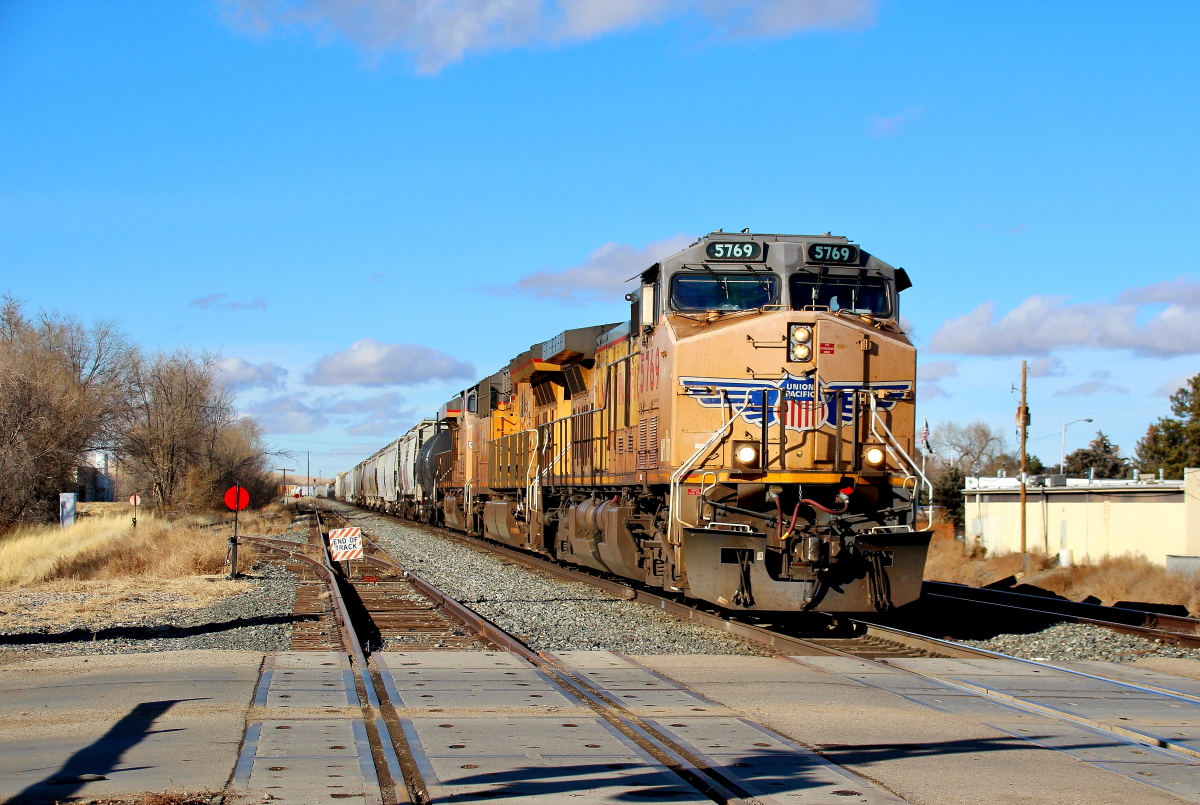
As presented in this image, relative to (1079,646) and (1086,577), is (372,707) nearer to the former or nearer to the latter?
(1079,646)

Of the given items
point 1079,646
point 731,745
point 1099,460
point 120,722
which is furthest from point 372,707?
point 1099,460

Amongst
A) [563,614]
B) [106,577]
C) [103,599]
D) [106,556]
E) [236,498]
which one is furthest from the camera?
[106,556]

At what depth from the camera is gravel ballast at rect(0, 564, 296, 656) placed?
10.6 m

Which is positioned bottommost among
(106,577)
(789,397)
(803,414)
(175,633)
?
(106,577)

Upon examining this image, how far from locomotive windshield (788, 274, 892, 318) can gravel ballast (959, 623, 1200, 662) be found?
151 inches

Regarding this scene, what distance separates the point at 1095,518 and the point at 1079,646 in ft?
93.5

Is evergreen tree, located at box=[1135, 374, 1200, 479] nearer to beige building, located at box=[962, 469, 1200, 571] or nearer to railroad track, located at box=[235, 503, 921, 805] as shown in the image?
beige building, located at box=[962, 469, 1200, 571]

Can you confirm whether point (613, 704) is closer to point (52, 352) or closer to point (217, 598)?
point (217, 598)

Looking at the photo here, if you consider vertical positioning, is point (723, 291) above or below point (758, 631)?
above

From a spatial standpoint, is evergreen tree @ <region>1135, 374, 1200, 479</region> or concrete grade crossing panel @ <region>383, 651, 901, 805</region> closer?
concrete grade crossing panel @ <region>383, 651, 901, 805</region>

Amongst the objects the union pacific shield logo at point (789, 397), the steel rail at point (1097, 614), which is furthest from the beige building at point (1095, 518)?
the union pacific shield logo at point (789, 397)

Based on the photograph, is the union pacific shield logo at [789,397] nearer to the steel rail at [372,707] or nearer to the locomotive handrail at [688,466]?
the locomotive handrail at [688,466]

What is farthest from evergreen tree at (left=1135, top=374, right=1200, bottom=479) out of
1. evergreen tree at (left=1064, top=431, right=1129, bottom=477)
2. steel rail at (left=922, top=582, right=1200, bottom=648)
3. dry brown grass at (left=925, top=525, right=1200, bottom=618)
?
steel rail at (left=922, top=582, right=1200, bottom=648)

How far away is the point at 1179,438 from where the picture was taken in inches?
2388
